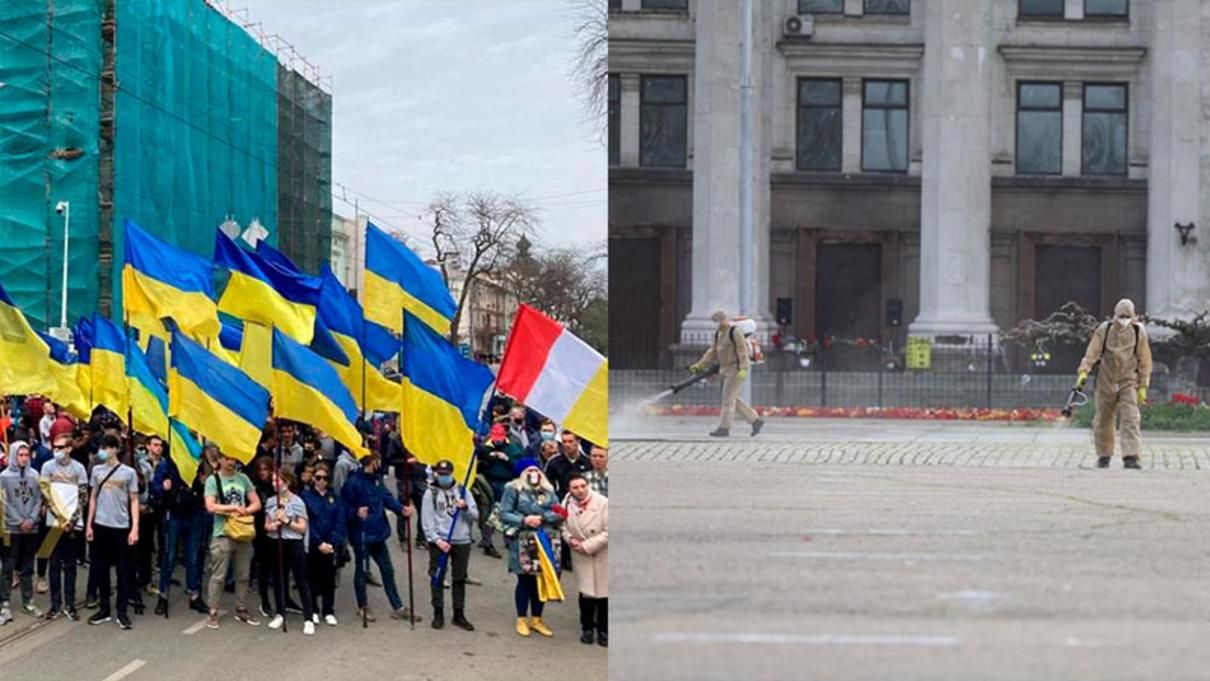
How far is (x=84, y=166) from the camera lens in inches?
304

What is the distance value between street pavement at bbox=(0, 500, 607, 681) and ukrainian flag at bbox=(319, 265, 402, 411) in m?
0.90

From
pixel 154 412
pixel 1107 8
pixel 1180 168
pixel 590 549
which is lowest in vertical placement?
pixel 590 549

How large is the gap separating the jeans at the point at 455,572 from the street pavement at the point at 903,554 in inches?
161

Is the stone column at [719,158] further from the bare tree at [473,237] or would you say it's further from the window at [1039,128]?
the bare tree at [473,237]

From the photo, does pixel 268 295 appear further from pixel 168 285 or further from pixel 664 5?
pixel 664 5

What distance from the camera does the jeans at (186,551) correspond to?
6770 mm

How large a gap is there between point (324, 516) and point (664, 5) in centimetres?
531

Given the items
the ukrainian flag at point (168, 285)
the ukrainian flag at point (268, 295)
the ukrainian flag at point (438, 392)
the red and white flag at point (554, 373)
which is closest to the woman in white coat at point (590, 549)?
the red and white flag at point (554, 373)

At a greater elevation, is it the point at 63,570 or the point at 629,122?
the point at 629,122

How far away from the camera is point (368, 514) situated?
279 inches

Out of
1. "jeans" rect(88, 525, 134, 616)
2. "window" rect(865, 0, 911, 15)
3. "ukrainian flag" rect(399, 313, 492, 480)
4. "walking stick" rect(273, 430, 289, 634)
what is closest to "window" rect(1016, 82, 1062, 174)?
"window" rect(865, 0, 911, 15)

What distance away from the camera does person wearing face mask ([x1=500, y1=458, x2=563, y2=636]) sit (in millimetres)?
5426

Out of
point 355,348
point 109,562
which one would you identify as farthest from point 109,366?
point 355,348

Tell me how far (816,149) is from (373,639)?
4410mm
